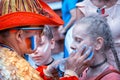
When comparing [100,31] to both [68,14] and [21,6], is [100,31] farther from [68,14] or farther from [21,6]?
[68,14]

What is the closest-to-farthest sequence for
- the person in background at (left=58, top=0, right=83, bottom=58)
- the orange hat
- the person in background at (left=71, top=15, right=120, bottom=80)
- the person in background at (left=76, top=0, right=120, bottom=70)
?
the orange hat, the person in background at (left=71, top=15, right=120, bottom=80), the person in background at (left=76, top=0, right=120, bottom=70), the person in background at (left=58, top=0, right=83, bottom=58)

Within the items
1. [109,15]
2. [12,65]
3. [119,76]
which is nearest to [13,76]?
[12,65]

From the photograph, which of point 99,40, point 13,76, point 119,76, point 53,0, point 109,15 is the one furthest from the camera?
point 53,0

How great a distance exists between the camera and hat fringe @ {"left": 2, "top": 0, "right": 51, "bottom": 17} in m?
2.29

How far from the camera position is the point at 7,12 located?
2270 mm

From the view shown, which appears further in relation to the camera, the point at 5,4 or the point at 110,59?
the point at 110,59

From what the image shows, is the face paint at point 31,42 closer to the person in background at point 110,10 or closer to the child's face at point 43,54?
the child's face at point 43,54

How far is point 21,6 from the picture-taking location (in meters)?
2.31

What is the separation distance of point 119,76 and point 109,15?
140 cm

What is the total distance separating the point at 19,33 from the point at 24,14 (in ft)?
0.43

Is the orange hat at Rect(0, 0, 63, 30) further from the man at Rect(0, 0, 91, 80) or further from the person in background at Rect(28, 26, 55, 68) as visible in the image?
the person in background at Rect(28, 26, 55, 68)

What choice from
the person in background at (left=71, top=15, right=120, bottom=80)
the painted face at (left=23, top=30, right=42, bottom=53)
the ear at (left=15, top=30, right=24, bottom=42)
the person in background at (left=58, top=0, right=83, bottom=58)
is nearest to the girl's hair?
the person in background at (left=71, top=15, right=120, bottom=80)

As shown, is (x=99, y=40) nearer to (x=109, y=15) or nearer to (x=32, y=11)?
(x=32, y=11)

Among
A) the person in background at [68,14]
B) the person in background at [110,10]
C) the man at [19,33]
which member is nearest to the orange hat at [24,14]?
the man at [19,33]
